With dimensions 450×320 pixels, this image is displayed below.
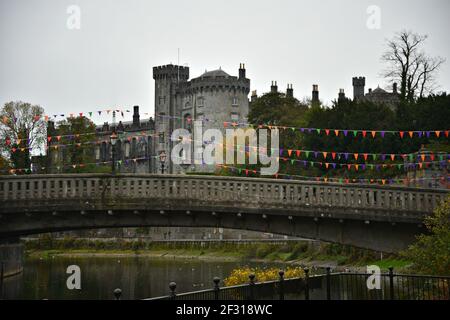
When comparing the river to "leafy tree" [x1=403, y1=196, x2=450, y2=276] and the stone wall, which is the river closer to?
the stone wall

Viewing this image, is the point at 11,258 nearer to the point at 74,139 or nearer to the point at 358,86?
the point at 74,139

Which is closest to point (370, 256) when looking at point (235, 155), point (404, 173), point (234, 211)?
point (404, 173)

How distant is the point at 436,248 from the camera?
23.6 metres

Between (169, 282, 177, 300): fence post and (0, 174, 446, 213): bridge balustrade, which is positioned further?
(0, 174, 446, 213): bridge balustrade

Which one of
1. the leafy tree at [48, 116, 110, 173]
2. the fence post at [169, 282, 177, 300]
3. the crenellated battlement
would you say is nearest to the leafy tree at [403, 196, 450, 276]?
the fence post at [169, 282, 177, 300]

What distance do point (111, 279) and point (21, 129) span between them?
90.9 ft

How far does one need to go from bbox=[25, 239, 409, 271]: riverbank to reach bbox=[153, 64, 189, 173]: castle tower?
2736cm

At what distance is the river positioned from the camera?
1459 inches

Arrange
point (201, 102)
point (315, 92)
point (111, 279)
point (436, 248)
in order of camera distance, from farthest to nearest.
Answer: point (201, 102)
point (315, 92)
point (111, 279)
point (436, 248)

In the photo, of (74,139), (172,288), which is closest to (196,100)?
(74,139)

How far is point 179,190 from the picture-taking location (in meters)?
28.1
